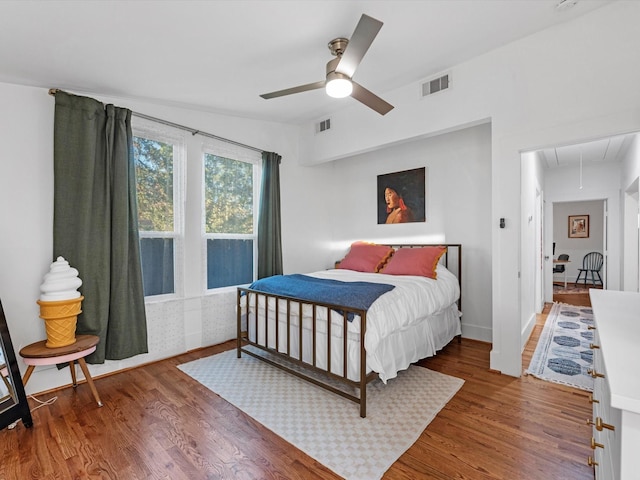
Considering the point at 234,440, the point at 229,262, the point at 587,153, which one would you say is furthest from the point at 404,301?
the point at 587,153

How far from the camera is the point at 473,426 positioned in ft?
6.59

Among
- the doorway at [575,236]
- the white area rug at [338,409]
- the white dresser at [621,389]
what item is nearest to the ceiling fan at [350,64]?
the white dresser at [621,389]

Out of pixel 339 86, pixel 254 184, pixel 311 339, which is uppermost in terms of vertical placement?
pixel 339 86

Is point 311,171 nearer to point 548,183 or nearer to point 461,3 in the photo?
point 461,3

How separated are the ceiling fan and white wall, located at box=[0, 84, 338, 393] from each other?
1627 mm

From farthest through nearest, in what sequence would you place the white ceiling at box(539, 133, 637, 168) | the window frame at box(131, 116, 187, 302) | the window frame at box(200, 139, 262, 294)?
the white ceiling at box(539, 133, 637, 168)
the window frame at box(200, 139, 262, 294)
the window frame at box(131, 116, 187, 302)

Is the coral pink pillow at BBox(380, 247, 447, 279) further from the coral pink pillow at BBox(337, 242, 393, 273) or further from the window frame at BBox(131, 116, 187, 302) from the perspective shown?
the window frame at BBox(131, 116, 187, 302)

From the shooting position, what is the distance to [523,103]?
8.52 feet

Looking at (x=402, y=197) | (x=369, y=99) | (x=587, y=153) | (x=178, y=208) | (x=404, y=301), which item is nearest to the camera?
(x=369, y=99)

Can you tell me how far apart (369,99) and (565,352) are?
320cm

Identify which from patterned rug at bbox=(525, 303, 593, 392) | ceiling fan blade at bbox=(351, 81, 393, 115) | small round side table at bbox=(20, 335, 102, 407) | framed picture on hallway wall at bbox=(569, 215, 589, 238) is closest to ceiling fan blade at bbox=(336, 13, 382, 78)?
ceiling fan blade at bbox=(351, 81, 393, 115)

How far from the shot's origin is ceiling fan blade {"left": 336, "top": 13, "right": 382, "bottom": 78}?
1.72m

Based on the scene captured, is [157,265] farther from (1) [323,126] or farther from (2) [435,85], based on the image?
(2) [435,85]

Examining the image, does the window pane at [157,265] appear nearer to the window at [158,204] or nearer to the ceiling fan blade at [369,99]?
the window at [158,204]
